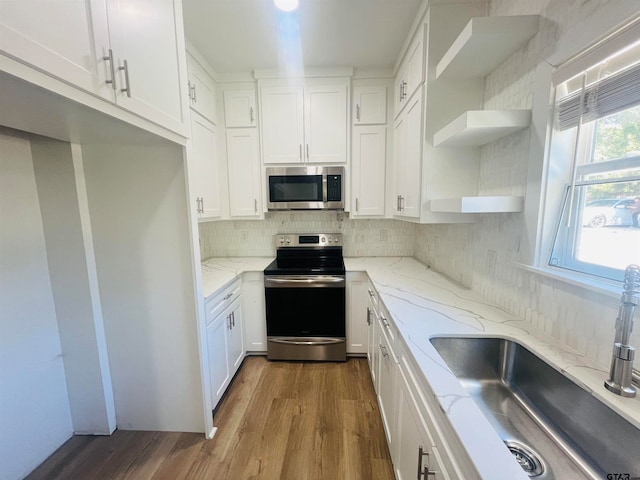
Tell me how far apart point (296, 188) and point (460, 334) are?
1.87 meters

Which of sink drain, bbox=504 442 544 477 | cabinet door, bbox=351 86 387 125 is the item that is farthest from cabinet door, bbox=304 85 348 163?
sink drain, bbox=504 442 544 477

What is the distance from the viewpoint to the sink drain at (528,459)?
0.77 m

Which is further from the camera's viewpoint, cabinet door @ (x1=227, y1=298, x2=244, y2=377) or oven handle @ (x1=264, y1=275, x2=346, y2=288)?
oven handle @ (x1=264, y1=275, x2=346, y2=288)

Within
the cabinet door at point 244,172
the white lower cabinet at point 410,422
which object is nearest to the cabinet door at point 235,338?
the cabinet door at point 244,172

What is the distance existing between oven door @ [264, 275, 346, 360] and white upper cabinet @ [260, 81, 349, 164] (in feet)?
3.85

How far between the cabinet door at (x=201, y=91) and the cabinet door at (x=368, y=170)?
4.47 feet

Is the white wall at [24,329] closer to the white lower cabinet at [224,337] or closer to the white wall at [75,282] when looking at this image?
the white wall at [75,282]

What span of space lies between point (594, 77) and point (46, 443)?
3.21 meters

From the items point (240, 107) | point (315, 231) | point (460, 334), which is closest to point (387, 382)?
point (460, 334)

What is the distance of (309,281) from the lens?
232 cm

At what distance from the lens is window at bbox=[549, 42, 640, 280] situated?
84 centimetres

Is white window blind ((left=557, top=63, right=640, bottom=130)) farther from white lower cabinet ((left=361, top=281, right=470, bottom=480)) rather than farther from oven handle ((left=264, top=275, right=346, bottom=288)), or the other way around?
oven handle ((left=264, top=275, right=346, bottom=288))

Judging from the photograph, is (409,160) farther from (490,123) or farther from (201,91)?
(201,91)

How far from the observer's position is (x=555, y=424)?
2.90 ft
